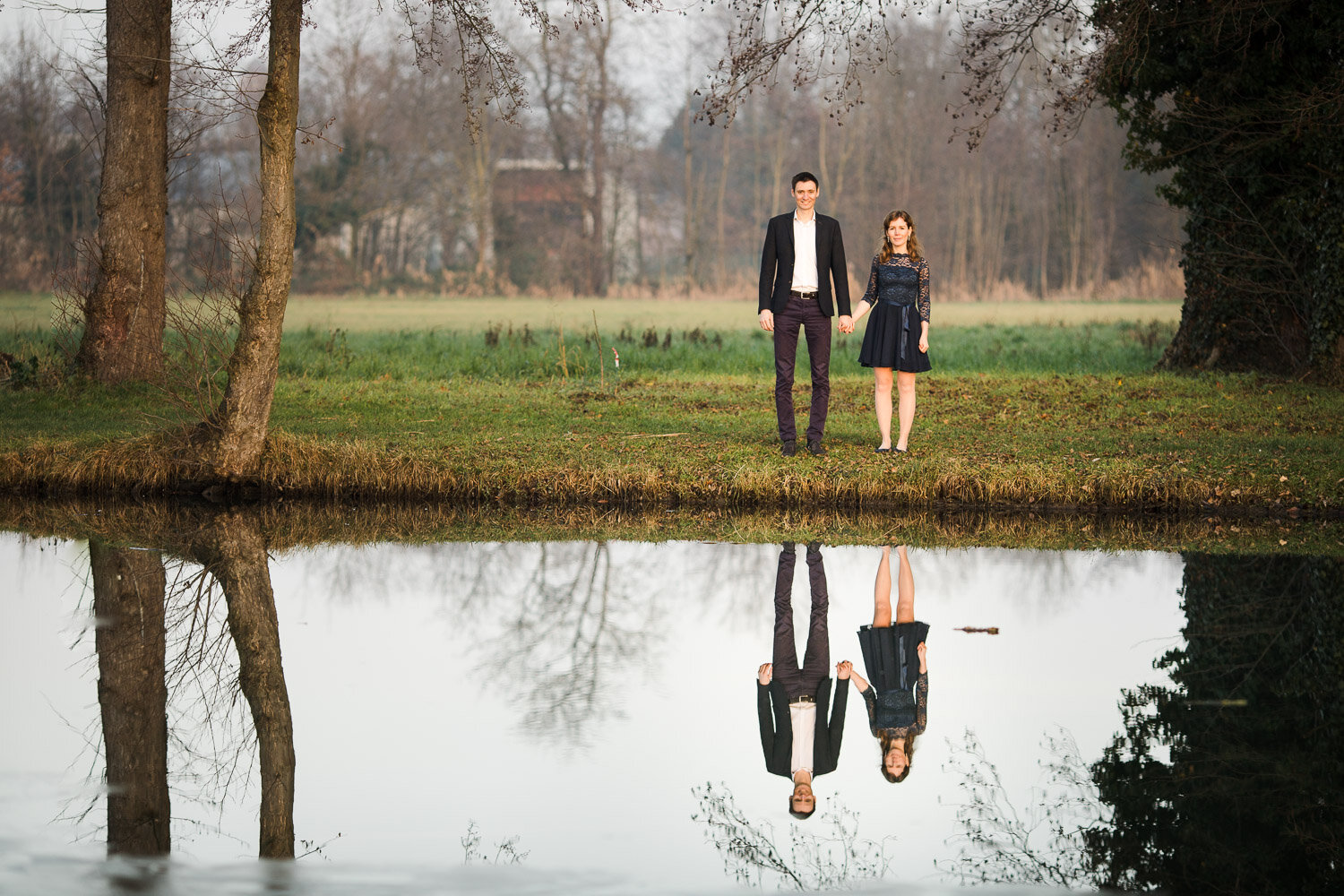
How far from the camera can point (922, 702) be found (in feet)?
17.7

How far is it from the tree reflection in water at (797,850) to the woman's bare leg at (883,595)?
250 cm

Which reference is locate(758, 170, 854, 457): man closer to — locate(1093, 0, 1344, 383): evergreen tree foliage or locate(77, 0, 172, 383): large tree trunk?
locate(1093, 0, 1344, 383): evergreen tree foliage

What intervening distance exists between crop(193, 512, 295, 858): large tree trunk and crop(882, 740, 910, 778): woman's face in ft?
6.39

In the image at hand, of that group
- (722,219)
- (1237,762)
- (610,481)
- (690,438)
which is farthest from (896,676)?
(722,219)

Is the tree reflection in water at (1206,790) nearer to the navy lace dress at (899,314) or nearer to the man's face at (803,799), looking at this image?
the man's face at (803,799)

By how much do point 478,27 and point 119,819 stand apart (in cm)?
815

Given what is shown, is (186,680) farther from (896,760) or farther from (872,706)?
(896,760)

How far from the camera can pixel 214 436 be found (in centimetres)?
1025

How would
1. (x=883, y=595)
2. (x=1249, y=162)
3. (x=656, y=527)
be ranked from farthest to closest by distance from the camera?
(x=1249, y=162)
(x=656, y=527)
(x=883, y=595)

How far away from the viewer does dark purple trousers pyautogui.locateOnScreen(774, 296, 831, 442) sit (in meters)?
10.1

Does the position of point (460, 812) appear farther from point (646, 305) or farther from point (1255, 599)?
point (646, 305)

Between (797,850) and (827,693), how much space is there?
1.56m

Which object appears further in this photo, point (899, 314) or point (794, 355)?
point (899, 314)

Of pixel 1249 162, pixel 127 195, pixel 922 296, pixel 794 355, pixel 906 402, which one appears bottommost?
pixel 906 402
